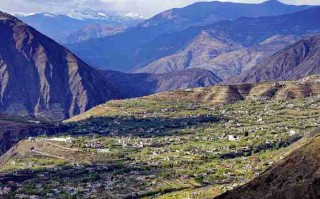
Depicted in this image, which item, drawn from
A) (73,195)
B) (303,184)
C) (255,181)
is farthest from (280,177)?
(73,195)

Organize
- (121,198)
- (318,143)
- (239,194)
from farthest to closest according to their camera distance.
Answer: (121,198)
(318,143)
(239,194)

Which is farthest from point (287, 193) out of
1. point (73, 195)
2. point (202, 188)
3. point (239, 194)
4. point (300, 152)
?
point (73, 195)

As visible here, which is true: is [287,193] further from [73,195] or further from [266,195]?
[73,195]

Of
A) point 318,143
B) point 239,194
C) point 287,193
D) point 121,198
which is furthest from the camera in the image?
point 121,198

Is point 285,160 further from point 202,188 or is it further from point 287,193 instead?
point 202,188

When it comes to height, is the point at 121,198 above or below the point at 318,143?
below

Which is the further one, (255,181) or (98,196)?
(98,196)
